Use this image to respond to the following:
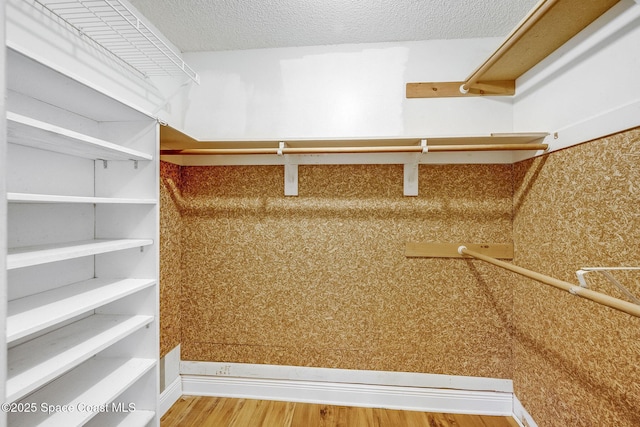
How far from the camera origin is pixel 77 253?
0.83m

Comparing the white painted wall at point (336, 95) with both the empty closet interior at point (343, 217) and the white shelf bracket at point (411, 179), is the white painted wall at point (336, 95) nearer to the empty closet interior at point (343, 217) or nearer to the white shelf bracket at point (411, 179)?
the empty closet interior at point (343, 217)

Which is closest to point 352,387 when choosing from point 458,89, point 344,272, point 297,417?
point 297,417

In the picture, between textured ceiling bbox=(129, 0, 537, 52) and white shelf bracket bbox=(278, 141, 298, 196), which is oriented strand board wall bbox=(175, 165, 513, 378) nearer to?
white shelf bracket bbox=(278, 141, 298, 196)

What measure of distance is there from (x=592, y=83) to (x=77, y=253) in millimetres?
1872

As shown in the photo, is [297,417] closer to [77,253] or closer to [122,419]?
[122,419]

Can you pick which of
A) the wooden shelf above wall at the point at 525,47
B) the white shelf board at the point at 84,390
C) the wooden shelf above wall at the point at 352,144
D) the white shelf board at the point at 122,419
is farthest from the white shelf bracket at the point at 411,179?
the white shelf board at the point at 122,419

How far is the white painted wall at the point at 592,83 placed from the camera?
3.02 feet

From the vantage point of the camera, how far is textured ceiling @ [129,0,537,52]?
1.31 meters

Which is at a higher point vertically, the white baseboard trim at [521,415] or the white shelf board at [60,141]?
the white shelf board at [60,141]

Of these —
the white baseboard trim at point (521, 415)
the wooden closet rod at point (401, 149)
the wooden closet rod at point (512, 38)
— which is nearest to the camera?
the wooden closet rod at point (512, 38)

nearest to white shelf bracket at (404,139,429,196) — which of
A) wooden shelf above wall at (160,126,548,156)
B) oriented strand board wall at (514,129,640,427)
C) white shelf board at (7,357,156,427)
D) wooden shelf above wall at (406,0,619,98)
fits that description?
wooden shelf above wall at (160,126,548,156)

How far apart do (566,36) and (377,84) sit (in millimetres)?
823

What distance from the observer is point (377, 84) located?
1.61 metres

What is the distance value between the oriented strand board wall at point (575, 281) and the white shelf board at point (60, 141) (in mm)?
1719
